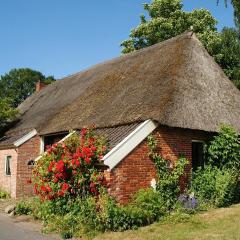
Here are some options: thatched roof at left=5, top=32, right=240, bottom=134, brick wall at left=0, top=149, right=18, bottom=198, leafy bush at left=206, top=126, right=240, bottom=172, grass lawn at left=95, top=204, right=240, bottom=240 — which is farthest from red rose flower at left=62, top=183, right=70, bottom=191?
brick wall at left=0, top=149, right=18, bottom=198

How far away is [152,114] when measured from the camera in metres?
14.9

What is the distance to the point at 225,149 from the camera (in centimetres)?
1617

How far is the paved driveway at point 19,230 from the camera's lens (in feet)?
39.1

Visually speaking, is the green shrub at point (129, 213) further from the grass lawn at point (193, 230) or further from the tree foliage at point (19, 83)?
the tree foliage at point (19, 83)

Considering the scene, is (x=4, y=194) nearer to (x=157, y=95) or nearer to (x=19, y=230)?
(x=19, y=230)

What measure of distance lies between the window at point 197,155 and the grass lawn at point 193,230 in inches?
143

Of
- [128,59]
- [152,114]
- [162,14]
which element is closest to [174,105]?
[152,114]

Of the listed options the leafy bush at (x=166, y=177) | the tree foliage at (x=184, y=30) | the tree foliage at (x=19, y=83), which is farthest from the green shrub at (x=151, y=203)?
the tree foliage at (x=19, y=83)

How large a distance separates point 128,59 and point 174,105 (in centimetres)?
813

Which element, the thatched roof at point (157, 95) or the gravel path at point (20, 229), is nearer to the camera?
the gravel path at point (20, 229)

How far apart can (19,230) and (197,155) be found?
291 inches

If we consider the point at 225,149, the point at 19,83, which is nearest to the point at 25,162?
the point at 225,149

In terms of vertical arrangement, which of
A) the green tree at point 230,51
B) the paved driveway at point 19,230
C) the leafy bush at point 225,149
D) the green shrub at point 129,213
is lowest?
the paved driveway at point 19,230

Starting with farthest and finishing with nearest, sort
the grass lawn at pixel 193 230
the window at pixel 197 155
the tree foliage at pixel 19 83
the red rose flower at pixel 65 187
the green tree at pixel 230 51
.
Answer: the tree foliage at pixel 19 83 → the green tree at pixel 230 51 → the window at pixel 197 155 → the red rose flower at pixel 65 187 → the grass lawn at pixel 193 230
